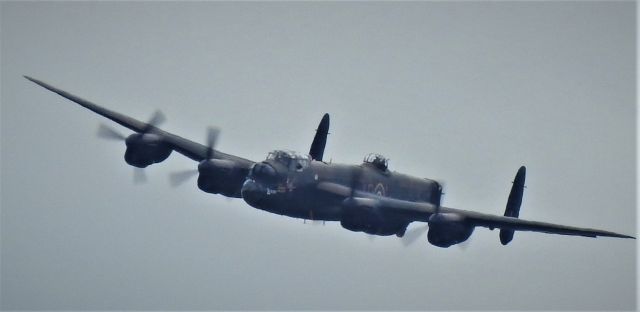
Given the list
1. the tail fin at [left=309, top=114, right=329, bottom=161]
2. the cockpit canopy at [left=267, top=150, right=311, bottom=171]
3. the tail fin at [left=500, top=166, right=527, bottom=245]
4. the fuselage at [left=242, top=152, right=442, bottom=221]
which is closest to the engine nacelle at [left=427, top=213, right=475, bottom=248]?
the fuselage at [left=242, top=152, right=442, bottom=221]

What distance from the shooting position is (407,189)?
53594 millimetres

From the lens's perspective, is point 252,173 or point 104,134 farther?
point 104,134

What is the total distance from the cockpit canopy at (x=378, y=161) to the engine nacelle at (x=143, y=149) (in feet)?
35.8

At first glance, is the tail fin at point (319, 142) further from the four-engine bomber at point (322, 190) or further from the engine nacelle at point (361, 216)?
the engine nacelle at point (361, 216)

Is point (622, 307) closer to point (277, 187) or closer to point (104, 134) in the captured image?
point (277, 187)

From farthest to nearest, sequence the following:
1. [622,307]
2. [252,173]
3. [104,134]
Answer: [622,307] → [104,134] → [252,173]

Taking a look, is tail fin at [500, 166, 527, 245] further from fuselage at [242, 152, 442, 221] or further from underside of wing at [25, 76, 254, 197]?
underside of wing at [25, 76, 254, 197]

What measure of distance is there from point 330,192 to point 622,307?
1188 inches

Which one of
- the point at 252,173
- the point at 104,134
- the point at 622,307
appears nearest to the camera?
the point at 252,173

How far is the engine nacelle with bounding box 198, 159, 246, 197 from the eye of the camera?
48.7 m

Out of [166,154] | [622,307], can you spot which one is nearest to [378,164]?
[166,154]

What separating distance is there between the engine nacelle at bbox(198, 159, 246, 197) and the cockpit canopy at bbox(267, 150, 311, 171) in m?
1.95

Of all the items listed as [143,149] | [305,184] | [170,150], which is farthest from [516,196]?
[143,149]

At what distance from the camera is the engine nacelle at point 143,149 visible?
169ft
